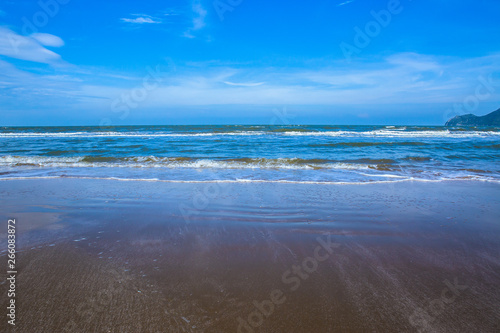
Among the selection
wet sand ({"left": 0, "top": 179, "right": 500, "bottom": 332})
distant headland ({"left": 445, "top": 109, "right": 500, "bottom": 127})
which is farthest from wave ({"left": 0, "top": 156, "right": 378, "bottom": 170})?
distant headland ({"left": 445, "top": 109, "right": 500, "bottom": 127})

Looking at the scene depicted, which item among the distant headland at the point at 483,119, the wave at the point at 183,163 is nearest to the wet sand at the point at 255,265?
the wave at the point at 183,163

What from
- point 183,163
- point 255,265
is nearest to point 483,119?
point 183,163

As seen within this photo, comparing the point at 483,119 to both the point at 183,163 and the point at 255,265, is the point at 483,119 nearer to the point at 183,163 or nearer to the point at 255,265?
the point at 183,163

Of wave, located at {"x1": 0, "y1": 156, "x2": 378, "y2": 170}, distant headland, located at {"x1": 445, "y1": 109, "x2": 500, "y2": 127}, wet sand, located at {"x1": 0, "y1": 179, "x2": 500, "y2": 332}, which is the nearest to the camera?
wet sand, located at {"x1": 0, "y1": 179, "x2": 500, "y2": 332}

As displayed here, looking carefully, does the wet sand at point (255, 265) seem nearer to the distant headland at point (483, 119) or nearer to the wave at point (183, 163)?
the wave at point (183, 163)

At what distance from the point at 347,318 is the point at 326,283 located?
58 centimetres

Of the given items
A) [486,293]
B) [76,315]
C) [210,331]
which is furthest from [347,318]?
[76,315]

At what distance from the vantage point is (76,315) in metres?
2.45

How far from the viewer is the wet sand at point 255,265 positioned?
2443mm

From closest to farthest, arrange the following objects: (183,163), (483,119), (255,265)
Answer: (255,265) < (183,163) < (483,119)

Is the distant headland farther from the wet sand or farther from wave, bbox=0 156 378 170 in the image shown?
the wet sand

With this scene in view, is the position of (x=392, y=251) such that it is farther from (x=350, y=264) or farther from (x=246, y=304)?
(x=246, y=304)

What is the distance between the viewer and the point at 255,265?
11.3 feet

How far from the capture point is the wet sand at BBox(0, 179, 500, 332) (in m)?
2.44
